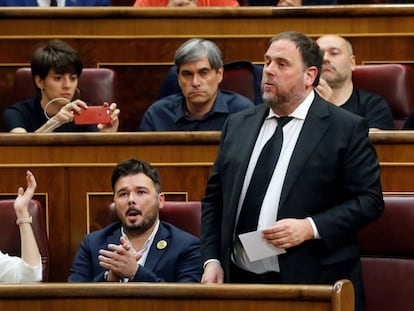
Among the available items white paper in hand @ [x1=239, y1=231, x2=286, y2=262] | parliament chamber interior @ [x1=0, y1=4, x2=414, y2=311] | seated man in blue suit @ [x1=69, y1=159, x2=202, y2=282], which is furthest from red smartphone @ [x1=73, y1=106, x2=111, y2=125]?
white paper in hand @ [x1=239, y1=231, x2=286, y2=262]

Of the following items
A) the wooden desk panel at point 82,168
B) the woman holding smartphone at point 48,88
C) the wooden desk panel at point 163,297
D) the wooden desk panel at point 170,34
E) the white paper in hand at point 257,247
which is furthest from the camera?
the wooden desk panel at point 170,34

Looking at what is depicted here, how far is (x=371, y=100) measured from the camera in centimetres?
207

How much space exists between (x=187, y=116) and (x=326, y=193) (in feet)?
2.35

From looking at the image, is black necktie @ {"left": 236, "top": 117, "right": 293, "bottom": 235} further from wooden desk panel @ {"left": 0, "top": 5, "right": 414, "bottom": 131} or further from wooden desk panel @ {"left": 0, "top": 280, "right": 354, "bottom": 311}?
wooden desk panel @ {"left": 0, "top": 5, "right": 414, "bottom": 131}

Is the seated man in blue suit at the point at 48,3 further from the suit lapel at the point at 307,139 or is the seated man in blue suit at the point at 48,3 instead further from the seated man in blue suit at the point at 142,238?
the suit lapel at the point at 307,139

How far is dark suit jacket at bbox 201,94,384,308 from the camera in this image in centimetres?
136

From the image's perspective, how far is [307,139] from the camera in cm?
139

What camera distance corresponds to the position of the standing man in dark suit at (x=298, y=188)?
136 centimetres

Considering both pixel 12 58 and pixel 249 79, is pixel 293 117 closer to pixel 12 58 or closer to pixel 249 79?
pixel 249 79

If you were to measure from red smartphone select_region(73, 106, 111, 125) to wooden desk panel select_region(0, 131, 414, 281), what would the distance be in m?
0.14

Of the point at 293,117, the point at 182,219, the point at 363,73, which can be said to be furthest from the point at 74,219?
the point at 363,73

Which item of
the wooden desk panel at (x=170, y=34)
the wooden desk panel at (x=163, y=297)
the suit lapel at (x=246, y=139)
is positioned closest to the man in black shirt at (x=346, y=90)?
the wooden desk panel at (x=170, y=34)

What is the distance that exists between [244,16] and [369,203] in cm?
104

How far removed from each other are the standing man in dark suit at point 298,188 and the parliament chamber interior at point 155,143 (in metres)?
0.17
